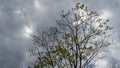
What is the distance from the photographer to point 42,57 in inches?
981

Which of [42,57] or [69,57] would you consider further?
[42,57]

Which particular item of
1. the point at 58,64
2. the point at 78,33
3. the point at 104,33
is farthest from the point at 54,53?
the point at 104,33

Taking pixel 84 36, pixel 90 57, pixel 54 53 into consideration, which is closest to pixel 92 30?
pixel 84 36

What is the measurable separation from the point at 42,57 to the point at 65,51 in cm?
264

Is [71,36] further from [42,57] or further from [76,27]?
[42,57]

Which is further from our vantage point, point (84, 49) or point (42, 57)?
point (42, 57)

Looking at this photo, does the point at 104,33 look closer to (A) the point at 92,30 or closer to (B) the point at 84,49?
(A) the point at 92,30

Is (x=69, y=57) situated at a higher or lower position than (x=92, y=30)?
lower

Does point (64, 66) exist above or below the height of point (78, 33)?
below

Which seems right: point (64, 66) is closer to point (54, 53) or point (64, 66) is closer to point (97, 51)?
point (54, 53)

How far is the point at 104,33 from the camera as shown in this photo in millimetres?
24641

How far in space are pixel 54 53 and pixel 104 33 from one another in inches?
198

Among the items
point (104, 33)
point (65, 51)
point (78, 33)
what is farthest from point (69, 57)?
point (104, 33)

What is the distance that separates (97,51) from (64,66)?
11.1 feet
